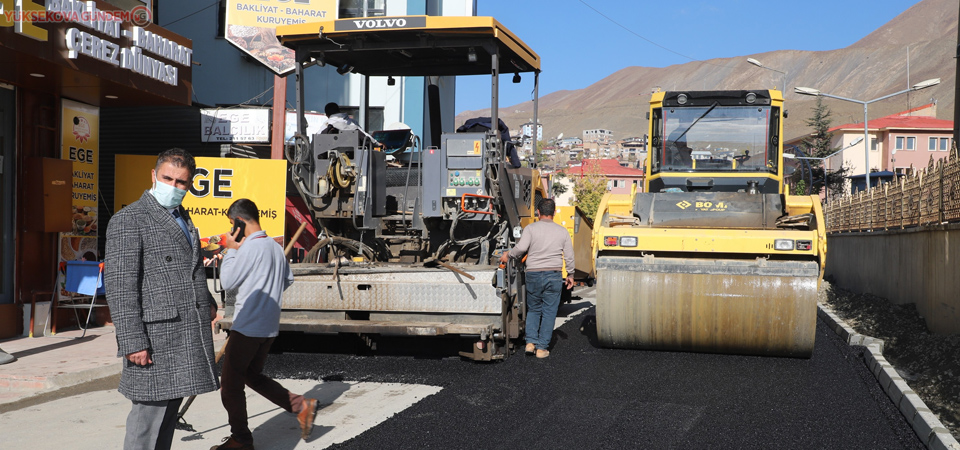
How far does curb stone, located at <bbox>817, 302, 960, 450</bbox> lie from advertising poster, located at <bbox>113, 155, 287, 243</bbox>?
8.20 metres

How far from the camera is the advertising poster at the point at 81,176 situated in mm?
10555

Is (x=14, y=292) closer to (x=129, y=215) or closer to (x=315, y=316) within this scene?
(x=315, y=316)

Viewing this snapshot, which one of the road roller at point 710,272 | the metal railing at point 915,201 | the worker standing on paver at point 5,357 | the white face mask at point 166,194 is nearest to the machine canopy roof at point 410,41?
the road roller at point 710,272

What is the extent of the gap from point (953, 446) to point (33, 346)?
8.82m

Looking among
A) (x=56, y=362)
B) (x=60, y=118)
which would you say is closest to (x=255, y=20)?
(x=60, y=118)

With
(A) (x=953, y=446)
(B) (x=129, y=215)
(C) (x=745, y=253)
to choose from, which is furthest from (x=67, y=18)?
(A) (x=953, y=446)

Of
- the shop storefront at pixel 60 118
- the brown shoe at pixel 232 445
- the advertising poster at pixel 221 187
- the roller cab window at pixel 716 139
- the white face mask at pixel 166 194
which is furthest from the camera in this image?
the advertising poster at pixel 221 187

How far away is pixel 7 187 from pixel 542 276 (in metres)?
6.39

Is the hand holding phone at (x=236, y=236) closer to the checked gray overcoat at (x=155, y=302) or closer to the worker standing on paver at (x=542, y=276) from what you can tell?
the checked gray overcoat at (x=155, y=302)

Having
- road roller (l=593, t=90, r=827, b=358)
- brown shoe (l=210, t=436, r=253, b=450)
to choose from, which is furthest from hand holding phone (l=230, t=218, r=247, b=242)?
road roller (l=593, t=90, r=827, b=358)

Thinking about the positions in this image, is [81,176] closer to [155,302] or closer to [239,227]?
[239,227]

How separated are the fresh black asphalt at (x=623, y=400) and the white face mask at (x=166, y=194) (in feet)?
6.44

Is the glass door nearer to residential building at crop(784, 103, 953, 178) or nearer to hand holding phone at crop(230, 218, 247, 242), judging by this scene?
hand holding phone at crop(230, 218, 247, 242)

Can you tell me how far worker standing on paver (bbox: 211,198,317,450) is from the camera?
5.04 m
